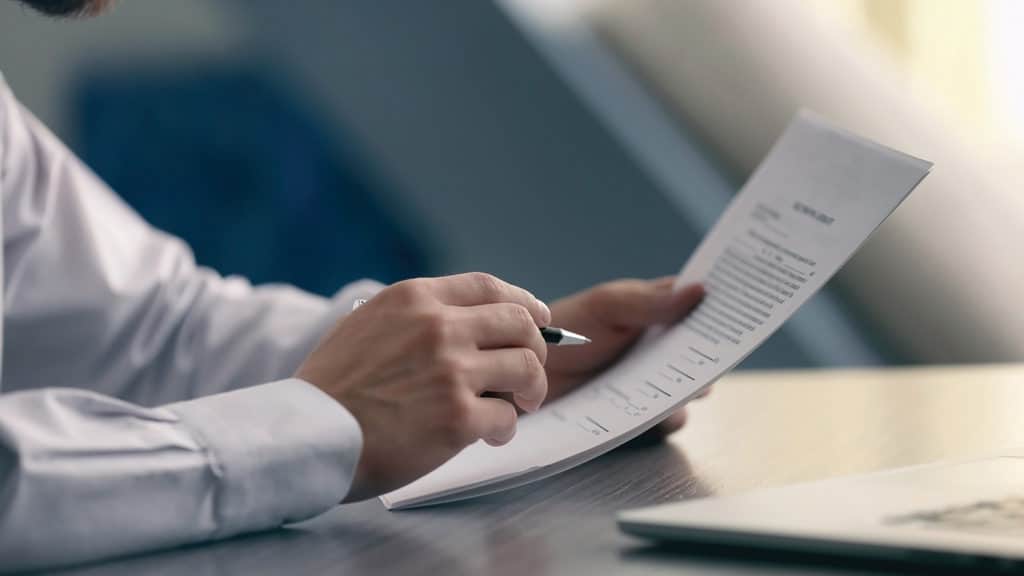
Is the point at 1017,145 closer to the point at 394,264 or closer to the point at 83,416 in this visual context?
the point at 394,264

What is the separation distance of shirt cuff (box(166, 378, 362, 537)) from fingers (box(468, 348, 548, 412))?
0.07 meters

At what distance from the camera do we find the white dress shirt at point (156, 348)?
58cm

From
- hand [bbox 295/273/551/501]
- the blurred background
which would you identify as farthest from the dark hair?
the blurred background

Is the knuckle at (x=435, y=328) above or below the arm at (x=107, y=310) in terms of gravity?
above

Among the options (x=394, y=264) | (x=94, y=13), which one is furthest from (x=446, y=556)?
(x=394, y=264)

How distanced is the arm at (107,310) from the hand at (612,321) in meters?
0.22

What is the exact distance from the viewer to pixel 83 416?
594 mm

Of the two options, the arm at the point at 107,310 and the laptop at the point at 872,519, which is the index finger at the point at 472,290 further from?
the arm at the point at 107,310

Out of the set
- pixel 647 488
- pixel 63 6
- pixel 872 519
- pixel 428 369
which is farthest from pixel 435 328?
pixel 63 6

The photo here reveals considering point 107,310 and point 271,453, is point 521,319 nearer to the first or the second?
point 271,453

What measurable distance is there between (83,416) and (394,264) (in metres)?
2.58

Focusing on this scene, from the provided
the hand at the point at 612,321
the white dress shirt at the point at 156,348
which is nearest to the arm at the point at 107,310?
the white dress shirt at the point at 156,348

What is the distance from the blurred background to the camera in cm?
195

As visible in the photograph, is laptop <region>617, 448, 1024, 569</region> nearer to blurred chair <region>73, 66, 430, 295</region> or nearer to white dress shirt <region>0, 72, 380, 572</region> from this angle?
white dress shirt <region>0, 72, 380, 572</region>
